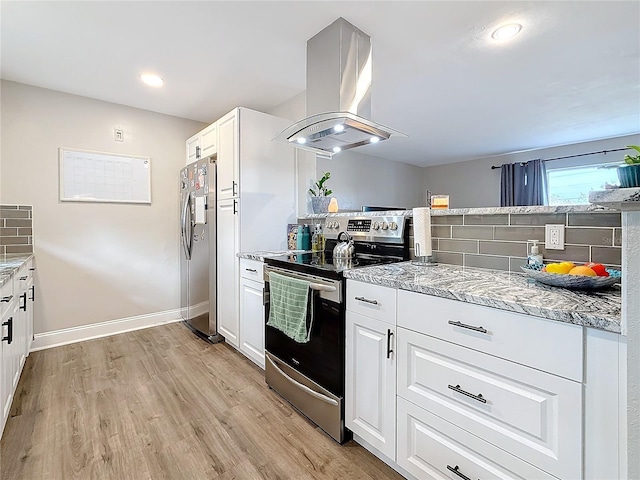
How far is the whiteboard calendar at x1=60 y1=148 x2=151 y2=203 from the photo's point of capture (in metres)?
2.87

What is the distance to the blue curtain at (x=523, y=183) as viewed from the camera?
4953mm

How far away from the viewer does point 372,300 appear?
1377mm

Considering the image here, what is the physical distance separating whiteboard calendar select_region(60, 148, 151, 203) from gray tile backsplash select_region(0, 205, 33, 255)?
0.31 m

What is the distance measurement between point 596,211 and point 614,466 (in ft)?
3.02

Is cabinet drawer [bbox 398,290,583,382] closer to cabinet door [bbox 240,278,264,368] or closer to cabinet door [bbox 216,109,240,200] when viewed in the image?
cabinet door [bbox 240,278,264,368]

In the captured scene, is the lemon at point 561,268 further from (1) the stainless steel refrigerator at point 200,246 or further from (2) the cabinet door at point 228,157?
(1) the stainless steel refrigerator at point 200,246

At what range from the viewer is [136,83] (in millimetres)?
2686

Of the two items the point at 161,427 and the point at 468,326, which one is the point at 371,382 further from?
the point at 161,427

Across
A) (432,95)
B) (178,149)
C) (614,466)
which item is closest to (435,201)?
(614,466)

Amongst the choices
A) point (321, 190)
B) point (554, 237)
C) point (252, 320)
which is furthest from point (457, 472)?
point (321, 190)

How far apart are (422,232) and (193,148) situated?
8.75 ft

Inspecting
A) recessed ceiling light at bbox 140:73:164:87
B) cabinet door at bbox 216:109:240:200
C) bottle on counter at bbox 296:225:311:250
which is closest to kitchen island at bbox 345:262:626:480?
bottle on counter at bbox 296:225:311:250

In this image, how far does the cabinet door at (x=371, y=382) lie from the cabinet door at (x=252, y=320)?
3.06ft

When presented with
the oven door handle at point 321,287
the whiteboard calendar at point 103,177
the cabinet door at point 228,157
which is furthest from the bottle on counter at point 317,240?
the whiteboard calendar at point 103,177
